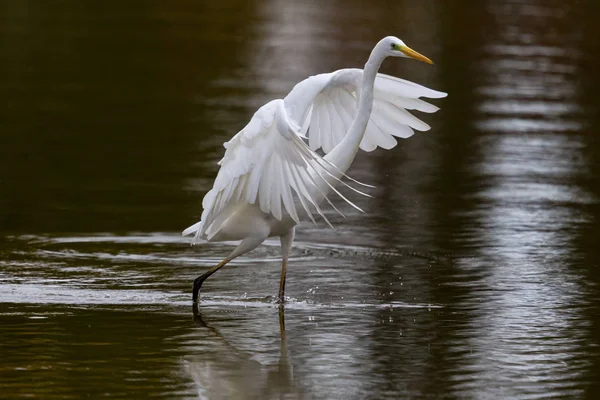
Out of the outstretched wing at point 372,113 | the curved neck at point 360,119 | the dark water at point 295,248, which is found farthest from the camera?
the outstretched wing at point 372,113

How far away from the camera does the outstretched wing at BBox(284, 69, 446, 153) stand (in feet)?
32.0

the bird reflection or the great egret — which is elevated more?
the great egret

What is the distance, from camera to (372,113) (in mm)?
10047

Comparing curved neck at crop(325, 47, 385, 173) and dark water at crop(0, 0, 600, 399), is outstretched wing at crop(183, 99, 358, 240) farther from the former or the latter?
dark water at crop(0, 0, 600, 399)

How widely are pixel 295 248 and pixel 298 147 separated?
282 cm

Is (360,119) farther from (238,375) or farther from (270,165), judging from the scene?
(238,375)

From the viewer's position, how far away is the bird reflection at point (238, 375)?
7.04 metres

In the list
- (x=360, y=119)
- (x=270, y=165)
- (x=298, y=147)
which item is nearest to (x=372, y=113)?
(x=360, y=119)

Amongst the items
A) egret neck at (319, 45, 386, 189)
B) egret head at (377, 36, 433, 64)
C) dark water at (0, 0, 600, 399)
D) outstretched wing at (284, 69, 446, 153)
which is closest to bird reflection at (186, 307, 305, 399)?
dark water at (0, 0, 600, 399)

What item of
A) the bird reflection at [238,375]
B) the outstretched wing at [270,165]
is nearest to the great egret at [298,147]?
the outstretched wing at [270,165]

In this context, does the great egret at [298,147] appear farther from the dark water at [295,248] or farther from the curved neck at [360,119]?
the dark water at [295,248]

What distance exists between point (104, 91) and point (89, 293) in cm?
972

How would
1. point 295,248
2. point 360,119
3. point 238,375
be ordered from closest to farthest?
1. point 238,375
2. point 360,119
3. point 295,248

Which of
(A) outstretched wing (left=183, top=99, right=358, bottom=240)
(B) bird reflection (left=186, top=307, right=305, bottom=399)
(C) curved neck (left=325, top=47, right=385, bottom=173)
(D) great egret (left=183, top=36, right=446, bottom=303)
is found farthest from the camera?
(C) curved neck (left=325, top=47, right=385, bottom=173)
